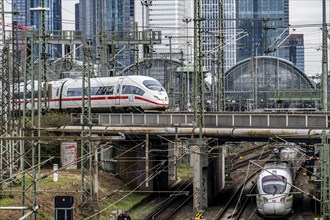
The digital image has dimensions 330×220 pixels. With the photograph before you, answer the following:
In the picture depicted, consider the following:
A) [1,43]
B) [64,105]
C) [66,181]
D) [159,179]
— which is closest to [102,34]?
[64,105]

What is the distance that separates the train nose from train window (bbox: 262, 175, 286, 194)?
0.64 m

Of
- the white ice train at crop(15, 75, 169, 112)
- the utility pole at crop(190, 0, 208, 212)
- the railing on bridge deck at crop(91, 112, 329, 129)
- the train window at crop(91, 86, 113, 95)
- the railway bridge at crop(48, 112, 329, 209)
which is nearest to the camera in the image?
the utility pole at crop(190, 0, 208, 212)

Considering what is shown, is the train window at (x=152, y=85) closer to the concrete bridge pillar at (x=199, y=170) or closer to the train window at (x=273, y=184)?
the concrete bridge pillar at (x=199, y=170)

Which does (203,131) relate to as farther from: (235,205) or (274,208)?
(235,205)

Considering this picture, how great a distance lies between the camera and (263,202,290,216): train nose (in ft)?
134

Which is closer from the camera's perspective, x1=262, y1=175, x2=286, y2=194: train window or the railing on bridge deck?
the railing on bridge deck

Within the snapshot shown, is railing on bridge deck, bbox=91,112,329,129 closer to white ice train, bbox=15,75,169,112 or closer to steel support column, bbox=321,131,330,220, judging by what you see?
white ice train, bbox=15,75,169,112

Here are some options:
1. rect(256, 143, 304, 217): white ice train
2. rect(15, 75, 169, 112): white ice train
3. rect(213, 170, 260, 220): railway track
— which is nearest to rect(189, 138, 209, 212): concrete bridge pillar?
rect(213, 170, 260, 220): railway track

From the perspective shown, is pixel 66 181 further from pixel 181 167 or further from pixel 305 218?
pixel 181 167

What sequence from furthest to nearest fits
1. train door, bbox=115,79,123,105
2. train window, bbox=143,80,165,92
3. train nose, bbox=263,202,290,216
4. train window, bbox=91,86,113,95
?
1. train window, bbox=91,86,113,95
2. train door, bbox=115,79,123,105
3. train window, bbox=143,80,165,92
4. train nose, bbox=263,202,290,216

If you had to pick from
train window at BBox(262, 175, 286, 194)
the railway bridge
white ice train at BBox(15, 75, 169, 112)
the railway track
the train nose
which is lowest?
the railway track

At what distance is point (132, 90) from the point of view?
49781mm

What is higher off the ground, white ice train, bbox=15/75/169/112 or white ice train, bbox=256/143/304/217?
white ice train, bbox=15/75/169/112

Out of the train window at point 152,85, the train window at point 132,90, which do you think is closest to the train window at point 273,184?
the train window at point 152,85
